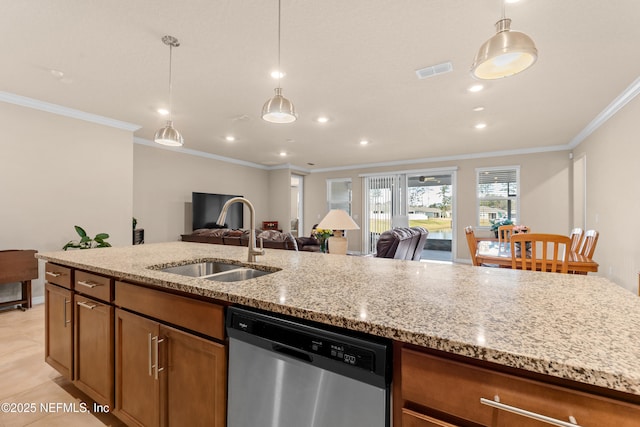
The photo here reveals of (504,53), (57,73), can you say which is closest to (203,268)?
(504,53)

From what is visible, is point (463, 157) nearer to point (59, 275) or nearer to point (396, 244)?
point (396, 244)

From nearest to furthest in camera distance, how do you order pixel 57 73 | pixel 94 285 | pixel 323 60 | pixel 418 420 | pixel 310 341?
pixel 418 420 < pixel 310 341 < pixel 94 285 < pixel 323 60 < pixel 57 73

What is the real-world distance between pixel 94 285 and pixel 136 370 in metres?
0.57

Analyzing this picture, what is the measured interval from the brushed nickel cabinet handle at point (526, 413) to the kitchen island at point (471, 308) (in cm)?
8

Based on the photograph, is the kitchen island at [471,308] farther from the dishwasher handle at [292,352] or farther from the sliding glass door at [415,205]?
the sliding glass door at [415,205]

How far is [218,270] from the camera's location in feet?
6.27

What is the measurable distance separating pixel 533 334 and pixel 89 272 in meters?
2.12

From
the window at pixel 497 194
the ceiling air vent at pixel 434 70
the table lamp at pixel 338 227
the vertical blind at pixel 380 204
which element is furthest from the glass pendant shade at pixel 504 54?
the vertical blind at pixel 380 204

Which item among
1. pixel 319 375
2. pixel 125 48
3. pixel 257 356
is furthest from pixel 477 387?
pixel 125 48

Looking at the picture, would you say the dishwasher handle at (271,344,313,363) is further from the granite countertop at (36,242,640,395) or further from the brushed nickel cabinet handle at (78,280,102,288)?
the brushed nickel cabinet handle at (78,280,102,288)

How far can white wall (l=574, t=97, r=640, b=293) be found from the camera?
3.33m

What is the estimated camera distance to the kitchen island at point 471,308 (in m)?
0.60

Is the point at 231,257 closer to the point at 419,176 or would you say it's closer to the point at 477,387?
the point at 477,387

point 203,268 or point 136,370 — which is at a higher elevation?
point 203,268
